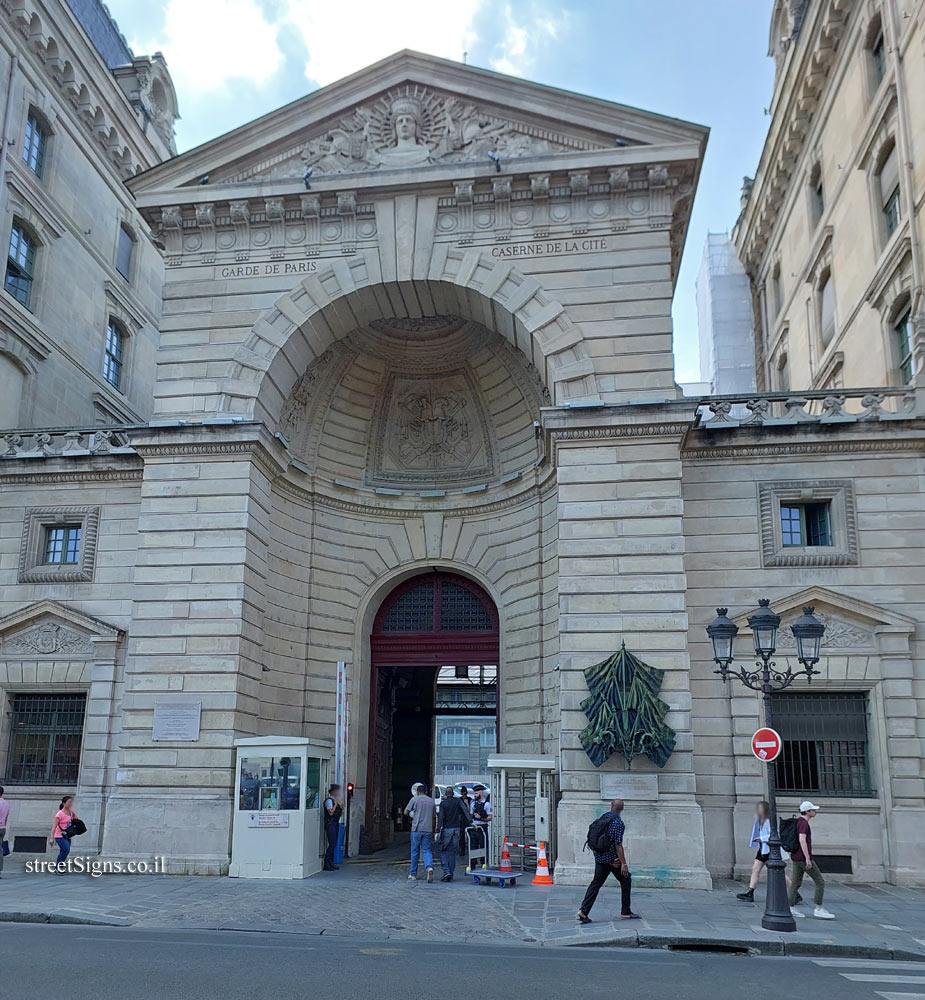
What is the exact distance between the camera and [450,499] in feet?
81.4

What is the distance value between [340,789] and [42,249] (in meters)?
18.1

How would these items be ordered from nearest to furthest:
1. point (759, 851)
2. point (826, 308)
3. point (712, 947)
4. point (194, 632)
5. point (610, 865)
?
point (712, 947)
point (610, 865)
point (759, 851)
point (194, 632)
point (826, 308)

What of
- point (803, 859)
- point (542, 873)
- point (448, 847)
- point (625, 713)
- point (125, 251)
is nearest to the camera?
point (803, 859)

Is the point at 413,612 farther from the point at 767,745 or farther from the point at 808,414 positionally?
the point at 767,745

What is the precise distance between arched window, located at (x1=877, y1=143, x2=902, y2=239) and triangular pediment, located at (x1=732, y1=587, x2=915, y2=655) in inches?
439

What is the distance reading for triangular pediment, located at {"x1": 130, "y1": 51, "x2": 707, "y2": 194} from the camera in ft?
72.0

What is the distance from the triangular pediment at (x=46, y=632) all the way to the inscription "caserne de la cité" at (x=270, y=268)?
27.5 ft

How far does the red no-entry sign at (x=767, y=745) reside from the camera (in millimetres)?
13727

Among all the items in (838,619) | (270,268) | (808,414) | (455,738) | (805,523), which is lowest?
(455,738)

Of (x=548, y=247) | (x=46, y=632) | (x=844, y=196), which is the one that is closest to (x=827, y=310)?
(x=844, y=196)

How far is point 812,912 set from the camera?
1458 cm

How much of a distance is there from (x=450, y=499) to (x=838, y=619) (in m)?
9.79

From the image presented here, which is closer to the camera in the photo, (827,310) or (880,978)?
(880,978)

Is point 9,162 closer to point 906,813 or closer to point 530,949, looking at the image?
point 530,949
